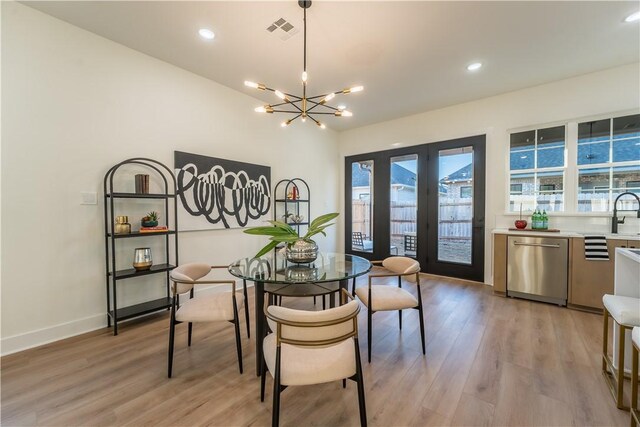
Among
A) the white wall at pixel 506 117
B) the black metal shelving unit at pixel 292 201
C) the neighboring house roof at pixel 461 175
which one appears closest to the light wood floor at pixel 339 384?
the white wall at pixel 506 117

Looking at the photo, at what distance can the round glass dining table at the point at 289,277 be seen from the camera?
1.89m

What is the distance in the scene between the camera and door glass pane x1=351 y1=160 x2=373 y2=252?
18.8 feet

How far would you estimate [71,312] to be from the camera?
259 cm

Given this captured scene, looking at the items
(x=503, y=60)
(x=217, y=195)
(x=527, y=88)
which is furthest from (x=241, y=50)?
(x=527, y=88)

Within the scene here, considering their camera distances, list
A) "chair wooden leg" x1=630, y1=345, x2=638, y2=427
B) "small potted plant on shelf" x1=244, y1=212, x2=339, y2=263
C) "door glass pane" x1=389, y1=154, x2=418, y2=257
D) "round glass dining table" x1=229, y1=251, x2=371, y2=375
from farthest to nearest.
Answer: "door glass pane" x1=389, y1=154, x2=418, y2=257 → "small potted plant on shelf" x1=244, y1=212, x2=339, y2=263 → "round glass dining table" x1=229, y1=251, x2=371, y2=375 → "chair wooden leg" x1=630, y1=345, x2=638, y2=427

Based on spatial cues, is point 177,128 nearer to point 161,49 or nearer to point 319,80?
point 161,49

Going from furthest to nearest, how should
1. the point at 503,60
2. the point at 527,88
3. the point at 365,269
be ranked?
the point at 527,88 < the point at 503,60 < the point at 365,269

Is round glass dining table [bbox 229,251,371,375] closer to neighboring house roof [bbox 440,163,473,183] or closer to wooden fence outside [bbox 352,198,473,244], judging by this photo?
wooden fence outside [bbox 352,198,473,244]

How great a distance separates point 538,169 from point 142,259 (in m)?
5.40

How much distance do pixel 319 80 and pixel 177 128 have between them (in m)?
1.97

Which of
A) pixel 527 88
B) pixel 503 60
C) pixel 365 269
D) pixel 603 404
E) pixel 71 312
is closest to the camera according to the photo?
pixel 603 404

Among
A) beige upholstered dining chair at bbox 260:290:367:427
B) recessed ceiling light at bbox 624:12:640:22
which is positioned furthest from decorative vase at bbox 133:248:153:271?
recessed ceiling light at bbox 624:12:640:22

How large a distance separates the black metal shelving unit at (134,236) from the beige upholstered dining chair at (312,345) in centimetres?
209

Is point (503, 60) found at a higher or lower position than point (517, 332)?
higher
